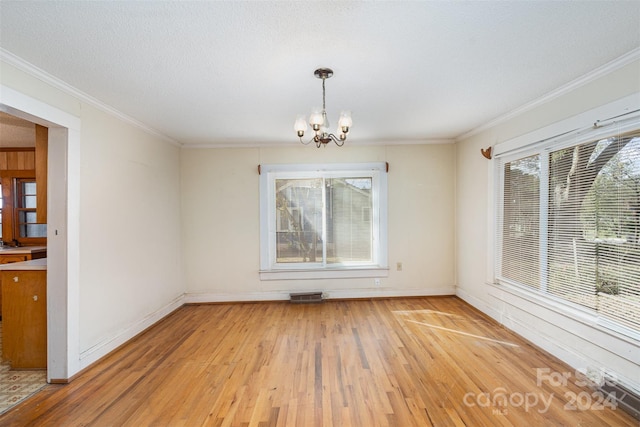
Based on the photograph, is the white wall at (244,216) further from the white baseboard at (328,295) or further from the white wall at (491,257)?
the white wall at (491,257)

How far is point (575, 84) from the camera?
240 cm

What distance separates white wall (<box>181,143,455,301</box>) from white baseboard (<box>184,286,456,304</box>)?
0.02 metres

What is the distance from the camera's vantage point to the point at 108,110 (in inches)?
113

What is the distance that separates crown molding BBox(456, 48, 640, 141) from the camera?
1993mm

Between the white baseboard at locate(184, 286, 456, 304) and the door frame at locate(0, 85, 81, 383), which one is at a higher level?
the door frame at locate(0, 85, 81, 383)

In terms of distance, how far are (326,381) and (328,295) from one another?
2.08 metres

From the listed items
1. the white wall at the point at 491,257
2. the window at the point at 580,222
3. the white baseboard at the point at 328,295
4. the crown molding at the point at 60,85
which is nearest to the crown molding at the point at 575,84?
the white wall at the point at 491,257

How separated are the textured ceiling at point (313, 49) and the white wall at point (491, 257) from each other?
196 millimetres

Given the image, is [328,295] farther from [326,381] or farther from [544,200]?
[544,200]

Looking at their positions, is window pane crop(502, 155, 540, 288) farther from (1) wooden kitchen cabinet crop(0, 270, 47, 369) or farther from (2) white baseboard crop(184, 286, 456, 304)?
(1) wooden kitchen cabinet crop(0, 270, 47, 369)

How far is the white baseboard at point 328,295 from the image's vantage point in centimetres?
439

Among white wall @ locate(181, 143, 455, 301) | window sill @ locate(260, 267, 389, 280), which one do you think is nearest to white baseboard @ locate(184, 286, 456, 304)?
white wall @ locate(181, 143, 455, 301)

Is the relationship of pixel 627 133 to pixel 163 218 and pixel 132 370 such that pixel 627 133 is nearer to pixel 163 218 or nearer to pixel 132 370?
pixel 132 370

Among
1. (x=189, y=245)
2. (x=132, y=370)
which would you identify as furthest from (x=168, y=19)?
(x=189, y=245)
